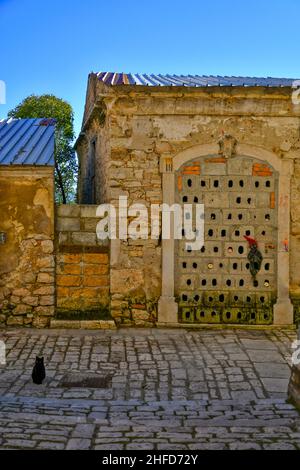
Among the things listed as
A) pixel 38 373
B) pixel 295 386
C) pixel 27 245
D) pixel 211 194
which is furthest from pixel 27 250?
pixel 295 386

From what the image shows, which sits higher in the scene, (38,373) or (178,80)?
(178,80)

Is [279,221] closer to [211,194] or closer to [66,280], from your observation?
[211,194]

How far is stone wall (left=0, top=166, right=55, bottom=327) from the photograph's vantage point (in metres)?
8.02

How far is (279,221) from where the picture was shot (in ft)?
27.0

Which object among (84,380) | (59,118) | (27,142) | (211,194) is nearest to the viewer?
(84,380)

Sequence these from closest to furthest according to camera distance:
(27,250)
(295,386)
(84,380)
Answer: (295,386), (84,380), (27,250)

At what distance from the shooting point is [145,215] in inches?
319

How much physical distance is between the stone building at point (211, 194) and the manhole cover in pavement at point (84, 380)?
228cm

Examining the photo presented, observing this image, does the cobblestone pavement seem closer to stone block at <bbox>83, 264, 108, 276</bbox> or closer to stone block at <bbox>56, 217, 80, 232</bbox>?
stone block at <bbox>83, 264, 108, 276</bbox>

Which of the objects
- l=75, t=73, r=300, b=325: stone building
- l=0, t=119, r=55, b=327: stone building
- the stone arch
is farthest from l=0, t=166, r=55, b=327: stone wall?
the stone arch

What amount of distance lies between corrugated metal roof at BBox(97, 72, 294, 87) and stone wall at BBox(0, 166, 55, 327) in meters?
2.32

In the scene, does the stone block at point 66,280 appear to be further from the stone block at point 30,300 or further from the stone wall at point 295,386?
the stone wall at point 295,386

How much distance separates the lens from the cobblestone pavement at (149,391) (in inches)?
151

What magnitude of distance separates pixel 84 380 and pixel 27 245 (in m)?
3.12
